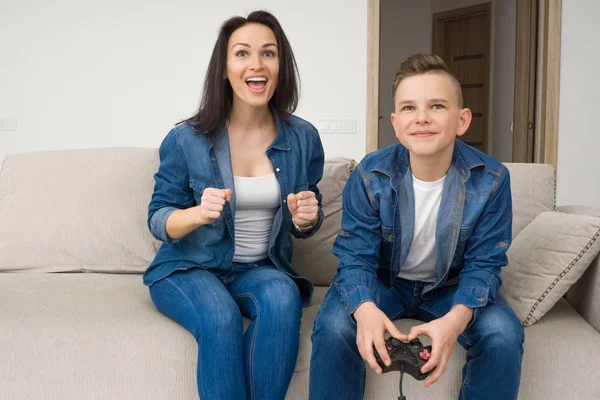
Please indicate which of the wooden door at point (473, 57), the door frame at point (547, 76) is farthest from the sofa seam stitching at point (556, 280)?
the wooden door at point (473, 57)

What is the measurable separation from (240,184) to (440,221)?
1.70ft

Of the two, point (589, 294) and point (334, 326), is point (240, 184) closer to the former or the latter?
point (334, 326)

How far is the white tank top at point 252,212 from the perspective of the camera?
1.68 m

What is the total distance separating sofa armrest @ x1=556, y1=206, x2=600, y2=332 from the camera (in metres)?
1.58

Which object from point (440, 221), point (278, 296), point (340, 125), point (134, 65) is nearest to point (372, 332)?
point (278, 296)

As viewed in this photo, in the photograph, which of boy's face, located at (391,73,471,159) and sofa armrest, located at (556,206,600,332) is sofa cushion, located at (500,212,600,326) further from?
boy's face, located at (391,73,471,159)

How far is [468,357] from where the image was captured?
4.63 ft

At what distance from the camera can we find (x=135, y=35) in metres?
4.34

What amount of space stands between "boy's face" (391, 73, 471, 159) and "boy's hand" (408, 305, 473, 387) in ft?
1.25

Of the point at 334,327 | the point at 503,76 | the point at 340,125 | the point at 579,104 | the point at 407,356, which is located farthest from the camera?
the point at 503,76

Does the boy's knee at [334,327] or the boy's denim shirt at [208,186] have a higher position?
the boy's denim shirt at [208,186]

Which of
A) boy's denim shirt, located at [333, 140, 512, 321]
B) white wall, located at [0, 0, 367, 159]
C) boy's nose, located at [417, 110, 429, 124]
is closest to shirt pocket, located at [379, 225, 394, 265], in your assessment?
boy's denim shirt, located at [333, 140, 512, 321]

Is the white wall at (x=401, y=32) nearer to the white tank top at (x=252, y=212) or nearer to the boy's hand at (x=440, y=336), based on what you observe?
the white tank top at (x=252, y=212)

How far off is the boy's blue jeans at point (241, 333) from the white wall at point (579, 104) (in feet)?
10.4
